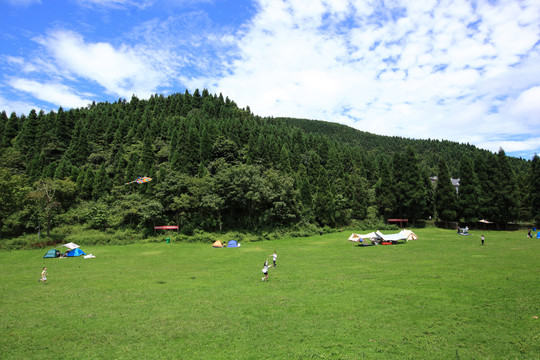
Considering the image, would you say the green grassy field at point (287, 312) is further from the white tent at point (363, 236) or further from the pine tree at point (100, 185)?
the pine tree at point (100, 185)

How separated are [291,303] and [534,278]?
1481cm

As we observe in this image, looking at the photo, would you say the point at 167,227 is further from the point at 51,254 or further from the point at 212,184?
the point at 51,254

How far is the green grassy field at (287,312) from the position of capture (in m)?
10.3

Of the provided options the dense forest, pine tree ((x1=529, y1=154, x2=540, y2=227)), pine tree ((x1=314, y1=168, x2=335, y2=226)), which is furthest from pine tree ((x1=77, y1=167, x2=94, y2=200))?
pine tree ((x1=529, y1=154, x2=540, y2=227))

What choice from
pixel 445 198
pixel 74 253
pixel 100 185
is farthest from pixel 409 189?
pixel 100 185

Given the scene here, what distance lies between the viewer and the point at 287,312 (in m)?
13.8

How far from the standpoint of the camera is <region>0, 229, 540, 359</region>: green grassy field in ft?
33.7

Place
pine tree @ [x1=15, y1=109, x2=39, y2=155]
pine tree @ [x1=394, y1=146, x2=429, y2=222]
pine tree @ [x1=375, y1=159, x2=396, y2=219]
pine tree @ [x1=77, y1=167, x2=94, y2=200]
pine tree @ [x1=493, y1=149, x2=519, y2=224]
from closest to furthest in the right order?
1. pine tree @ [x1=493, y1=149, x2=519, y2=224]
2. pine tree @ [x1=394, y1=146, x2=429, y2=222]
3. pine tree @ [x1=375, y1=159, x2=396, y2=219]
4. pine tree @ [x1=77, y1=167, x2=94, y2=200]
5. pine tree @ [x1=15, y1=109, x2=39, y2=155]

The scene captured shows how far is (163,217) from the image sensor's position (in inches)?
2061

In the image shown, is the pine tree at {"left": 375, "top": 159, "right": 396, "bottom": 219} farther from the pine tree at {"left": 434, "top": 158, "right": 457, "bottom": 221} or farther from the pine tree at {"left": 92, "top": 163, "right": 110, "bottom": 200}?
the pine tree at {"left": 92, "top": 163, "right": 110, "bottom": 200}

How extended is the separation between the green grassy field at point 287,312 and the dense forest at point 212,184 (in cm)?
2650

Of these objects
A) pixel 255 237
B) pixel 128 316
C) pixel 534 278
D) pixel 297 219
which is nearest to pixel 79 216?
pixel 255 237

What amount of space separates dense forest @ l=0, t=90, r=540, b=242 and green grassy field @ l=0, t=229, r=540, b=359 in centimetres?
2650

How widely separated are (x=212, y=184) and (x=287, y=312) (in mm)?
37945
